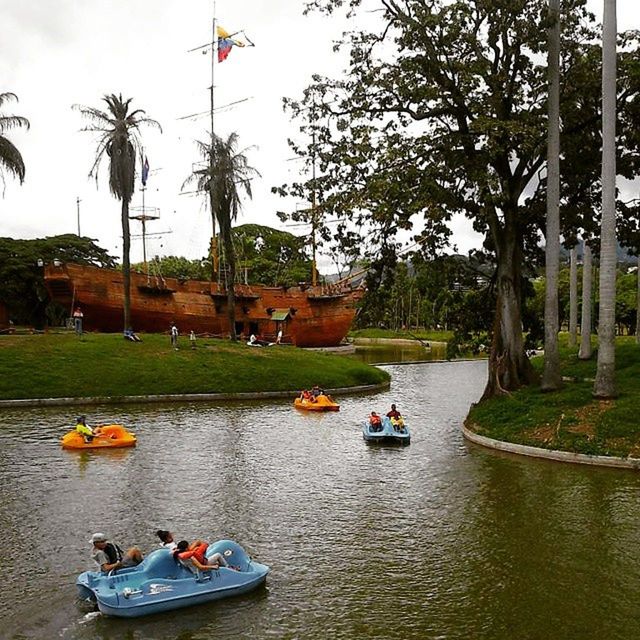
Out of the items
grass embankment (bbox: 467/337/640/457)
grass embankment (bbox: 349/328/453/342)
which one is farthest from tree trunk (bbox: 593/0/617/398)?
grass embankment (bbox: 349/328/453/342)

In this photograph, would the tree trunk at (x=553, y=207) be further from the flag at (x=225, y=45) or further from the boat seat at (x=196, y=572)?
the flag at (x=225, y=45)

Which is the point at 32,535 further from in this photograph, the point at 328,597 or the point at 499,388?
the point at 499,388

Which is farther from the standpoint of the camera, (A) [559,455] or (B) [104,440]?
(B) [104,440]

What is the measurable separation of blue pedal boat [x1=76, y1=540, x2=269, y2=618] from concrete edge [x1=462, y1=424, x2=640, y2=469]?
41.9 ft

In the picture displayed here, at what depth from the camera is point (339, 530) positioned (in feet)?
50.0

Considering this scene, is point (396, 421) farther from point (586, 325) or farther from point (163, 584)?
point (586, 325)

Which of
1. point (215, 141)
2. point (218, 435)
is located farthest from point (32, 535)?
point (215, 141)

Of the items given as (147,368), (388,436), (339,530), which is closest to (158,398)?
(147,368)

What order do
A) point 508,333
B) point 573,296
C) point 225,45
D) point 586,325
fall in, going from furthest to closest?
point 225,45 → point 573,296 → point 586,325 → point 508,333

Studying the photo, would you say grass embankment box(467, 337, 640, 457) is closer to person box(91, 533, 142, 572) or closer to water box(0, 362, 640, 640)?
water box(0, 362, 640, 640)

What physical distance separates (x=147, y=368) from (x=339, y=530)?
2579 cm

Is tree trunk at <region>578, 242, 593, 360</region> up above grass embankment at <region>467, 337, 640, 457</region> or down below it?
above

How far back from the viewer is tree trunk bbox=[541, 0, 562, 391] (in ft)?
82.4

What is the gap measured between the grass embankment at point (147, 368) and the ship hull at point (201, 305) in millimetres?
10403
